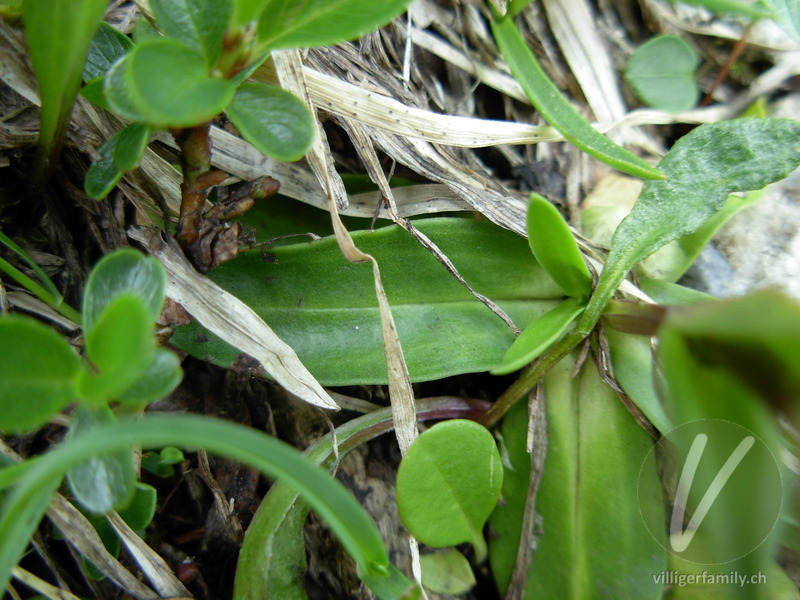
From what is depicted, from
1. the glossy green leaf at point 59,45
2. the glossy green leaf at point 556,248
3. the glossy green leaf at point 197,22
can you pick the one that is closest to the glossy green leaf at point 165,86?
the glossy green leaf at point 197,22

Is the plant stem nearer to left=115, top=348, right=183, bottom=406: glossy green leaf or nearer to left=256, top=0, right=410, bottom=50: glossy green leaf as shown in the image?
left=256, top=0, right=410, bottom=50: glossy green leaf

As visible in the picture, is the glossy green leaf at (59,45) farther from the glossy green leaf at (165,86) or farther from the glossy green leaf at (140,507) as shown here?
the glossy green leaf at (140,507)

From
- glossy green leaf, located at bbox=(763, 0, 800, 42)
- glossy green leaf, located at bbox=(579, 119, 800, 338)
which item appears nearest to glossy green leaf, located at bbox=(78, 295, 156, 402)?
glossy green leaf, located at bbox=(579, 119, 800, 338)

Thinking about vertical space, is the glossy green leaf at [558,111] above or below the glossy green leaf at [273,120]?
below

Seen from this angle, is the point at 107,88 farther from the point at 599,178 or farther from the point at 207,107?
the point at 599,178

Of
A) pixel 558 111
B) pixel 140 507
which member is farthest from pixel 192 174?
pixel 558 111

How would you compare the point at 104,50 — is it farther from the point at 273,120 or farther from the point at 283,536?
the point at 283,536

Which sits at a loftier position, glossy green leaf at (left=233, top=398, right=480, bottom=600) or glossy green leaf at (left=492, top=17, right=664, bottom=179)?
glossy green leaf at (left=492, top=17, right=664, bottom=179)
